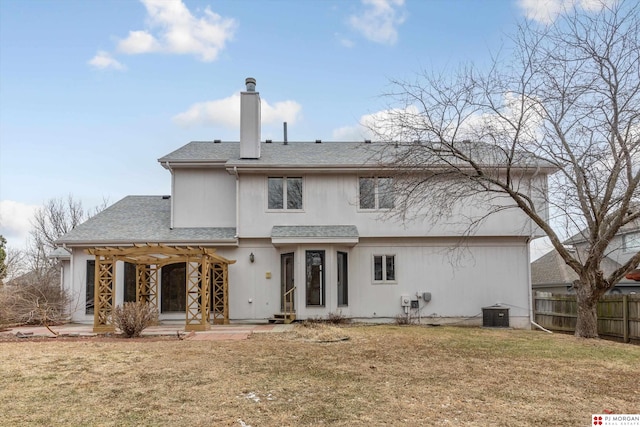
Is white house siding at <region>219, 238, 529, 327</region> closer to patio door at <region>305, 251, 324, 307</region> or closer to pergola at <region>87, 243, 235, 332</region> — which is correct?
pergola at <region>87, 243, 235, 332</region>

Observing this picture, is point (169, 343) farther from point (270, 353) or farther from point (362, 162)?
point (362, 162)

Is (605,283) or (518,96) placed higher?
(518,96)

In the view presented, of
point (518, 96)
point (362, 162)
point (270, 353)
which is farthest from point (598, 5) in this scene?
point (270, 353)

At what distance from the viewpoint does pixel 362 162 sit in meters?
Result: 15.5

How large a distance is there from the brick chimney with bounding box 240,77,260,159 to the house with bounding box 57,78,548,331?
4 centimetres

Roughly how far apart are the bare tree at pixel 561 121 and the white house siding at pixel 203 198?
6.50 metres

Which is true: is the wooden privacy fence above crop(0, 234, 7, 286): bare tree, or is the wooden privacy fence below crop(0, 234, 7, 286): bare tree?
below

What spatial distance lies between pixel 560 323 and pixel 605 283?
4.35m

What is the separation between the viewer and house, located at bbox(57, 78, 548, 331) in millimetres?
14945

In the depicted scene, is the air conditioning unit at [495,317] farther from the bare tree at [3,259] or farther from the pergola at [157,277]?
the bare tree at [3,259]

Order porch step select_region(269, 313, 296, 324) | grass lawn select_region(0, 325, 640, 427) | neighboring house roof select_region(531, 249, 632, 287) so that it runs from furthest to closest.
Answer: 1. neighboring house roof select_region(531, 249, 632, 287)
2. porch step select_region(269, 313, 296, 324)
3. grass lawn select_region(0, 325, 640, 427)

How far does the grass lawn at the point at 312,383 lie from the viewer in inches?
197

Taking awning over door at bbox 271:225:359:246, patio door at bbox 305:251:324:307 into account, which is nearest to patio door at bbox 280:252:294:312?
patio door at bbox 305:251:324:307

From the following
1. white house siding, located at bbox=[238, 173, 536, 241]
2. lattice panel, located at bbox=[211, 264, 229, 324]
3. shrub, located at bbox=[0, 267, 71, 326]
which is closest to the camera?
shrub, located at bbox=[0, 267, 71, 326]
